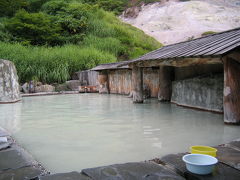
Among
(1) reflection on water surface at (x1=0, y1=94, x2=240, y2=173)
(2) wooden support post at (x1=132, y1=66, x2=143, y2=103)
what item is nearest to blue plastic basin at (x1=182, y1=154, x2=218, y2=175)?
(1) reflection on water surface at (x1=0, y1=94, x2=240, y2=173)

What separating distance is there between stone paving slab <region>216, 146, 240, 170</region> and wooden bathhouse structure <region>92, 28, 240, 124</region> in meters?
1.80

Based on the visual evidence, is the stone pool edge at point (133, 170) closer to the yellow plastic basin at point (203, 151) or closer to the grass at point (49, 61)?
the yellow plastic basin at point (203, 151)

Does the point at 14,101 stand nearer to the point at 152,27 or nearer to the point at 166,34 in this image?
the point at 166,34

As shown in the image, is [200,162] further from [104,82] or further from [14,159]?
[104,82]

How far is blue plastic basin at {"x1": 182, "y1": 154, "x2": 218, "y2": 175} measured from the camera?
205 cm

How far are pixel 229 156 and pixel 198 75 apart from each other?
15.8ft

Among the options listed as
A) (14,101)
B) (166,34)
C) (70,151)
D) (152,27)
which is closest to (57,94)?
(14,101)

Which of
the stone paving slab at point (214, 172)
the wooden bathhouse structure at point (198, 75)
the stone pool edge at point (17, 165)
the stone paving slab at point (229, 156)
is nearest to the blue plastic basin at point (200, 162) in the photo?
the stone paving slab at point (214, 172)

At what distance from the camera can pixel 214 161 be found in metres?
2.14

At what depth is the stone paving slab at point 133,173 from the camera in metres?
2.09

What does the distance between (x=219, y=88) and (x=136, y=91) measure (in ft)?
9.29

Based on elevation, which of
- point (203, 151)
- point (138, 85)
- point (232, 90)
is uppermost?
point (138, 85)

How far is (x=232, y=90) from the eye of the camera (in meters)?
4.57

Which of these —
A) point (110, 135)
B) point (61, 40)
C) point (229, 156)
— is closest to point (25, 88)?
point (61, 40)
